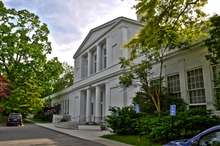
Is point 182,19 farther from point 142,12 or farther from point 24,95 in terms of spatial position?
point 24,95

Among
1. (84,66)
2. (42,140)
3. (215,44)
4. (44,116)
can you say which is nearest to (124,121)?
(42,140)

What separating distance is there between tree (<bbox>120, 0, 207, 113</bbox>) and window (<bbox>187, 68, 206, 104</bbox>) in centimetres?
174

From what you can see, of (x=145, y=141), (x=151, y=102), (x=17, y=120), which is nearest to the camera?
(x=145, y=141)

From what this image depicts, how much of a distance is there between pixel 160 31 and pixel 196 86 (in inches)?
164

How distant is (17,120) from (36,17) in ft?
48.4

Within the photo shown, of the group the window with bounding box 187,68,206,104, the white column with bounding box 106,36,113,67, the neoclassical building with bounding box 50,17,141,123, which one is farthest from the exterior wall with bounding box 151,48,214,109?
the white column with bounding box 106,36,113,67

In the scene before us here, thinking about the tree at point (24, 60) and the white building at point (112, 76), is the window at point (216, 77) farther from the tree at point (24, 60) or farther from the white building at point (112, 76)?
the tree at point (24, 60)

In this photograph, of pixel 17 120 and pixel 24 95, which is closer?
pixel 17 120

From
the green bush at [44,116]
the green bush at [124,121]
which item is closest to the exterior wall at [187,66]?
the green bush at [124,121]

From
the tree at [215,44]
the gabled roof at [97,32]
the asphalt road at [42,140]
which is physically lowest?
Answer: the asphalt road at [42,140]

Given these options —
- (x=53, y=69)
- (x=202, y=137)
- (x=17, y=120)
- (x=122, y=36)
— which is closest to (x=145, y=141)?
(x=202, y=137)

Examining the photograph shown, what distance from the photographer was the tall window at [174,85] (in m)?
18.1

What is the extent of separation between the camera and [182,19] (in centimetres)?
1496

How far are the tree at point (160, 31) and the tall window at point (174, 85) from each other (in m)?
0.58
